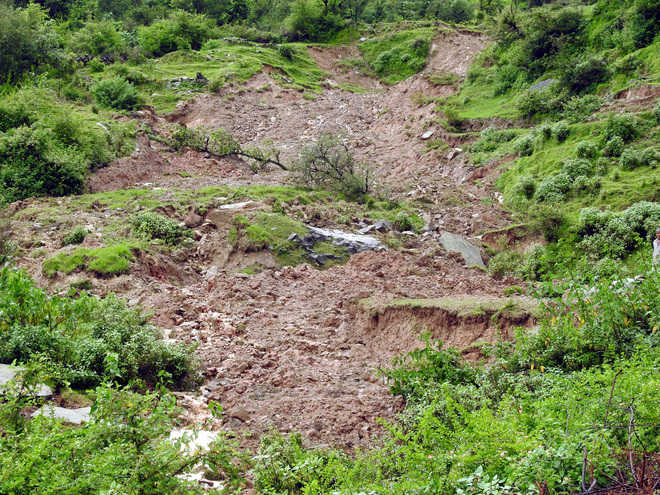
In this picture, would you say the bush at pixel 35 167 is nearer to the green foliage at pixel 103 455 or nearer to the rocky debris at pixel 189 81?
the green foliage at pixel 103 455

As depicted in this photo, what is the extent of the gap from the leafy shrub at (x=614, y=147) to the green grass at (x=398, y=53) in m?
23.6

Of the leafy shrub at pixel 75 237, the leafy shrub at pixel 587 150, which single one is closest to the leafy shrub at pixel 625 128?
the leafy shrub at pixel 587 150

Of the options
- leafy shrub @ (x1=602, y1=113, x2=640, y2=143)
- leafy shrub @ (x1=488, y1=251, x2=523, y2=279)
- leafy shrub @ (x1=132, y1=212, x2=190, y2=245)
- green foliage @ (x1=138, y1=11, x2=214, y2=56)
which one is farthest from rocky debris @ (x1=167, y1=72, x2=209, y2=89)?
leafy shrub @ (x1=488, y1=251, x2=523, y2=279)

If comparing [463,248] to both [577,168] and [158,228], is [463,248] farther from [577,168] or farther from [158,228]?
[158,228]

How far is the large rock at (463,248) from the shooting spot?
13367 millimetres

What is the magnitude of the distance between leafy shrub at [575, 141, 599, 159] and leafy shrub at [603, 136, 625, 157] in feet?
1.13

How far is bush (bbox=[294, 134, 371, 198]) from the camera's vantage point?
57.4 ft

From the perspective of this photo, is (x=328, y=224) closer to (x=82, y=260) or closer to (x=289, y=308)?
(x=289, y=308)

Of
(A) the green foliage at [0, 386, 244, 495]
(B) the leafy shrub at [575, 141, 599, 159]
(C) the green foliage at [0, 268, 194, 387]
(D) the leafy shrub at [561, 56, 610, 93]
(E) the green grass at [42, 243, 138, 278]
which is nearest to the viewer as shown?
(A) the green foliage at [0, 386, 244, 495]

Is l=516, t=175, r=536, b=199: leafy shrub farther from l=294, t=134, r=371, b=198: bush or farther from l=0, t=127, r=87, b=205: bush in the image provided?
l=0, t=127, r=87, b=205: bush

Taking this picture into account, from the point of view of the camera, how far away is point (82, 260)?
10422 mm

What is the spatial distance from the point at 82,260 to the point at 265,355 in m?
4.84

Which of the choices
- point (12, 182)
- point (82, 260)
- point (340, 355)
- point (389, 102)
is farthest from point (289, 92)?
point (340, 355)

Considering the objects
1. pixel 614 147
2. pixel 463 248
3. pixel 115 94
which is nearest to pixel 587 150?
pixel 614 147
